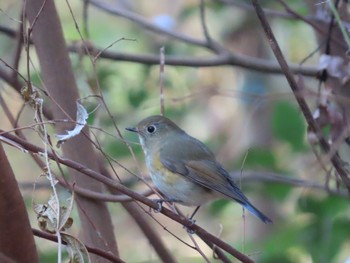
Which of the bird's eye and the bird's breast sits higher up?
the bird's eye

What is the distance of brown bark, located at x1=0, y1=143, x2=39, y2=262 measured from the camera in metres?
1.64

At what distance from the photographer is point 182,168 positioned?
3.02 meters

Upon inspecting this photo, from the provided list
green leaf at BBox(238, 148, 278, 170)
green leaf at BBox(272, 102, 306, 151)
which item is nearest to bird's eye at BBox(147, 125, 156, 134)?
green leaf at BBox(238, 148, 278, 170)

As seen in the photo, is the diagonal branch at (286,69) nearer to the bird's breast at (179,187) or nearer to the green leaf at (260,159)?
the bird's breast at (179,187)

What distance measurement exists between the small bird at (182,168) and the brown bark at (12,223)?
117 centimetres

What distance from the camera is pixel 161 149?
10.2 feet

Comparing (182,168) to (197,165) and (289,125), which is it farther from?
(289,125)

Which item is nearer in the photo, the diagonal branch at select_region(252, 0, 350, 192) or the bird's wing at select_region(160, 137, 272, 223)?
the diagonal branch at select_region(252, 0, 350, 192)

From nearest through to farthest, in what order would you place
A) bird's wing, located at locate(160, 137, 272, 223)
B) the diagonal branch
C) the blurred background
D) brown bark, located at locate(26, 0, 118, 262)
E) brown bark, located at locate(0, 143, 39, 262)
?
brown bark, located at locate(0, 143, 39, 262) → the diagonal branch → brown bark, located at locate(26, 0, 118, 262) → bird's wing, located at locate(160, 137, 272, 223) → the blurred background

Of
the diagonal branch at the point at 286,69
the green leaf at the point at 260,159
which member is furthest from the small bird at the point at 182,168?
the diagonal branch at the point at 286,69

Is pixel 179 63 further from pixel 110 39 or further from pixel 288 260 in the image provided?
pixel 110 39

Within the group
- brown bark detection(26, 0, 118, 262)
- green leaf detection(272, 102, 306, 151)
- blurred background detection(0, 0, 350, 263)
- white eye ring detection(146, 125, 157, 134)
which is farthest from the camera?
green leaf detection(272, 102, 306, 151)

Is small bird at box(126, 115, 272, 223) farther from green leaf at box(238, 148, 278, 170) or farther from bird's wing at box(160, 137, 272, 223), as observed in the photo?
green leaf at box(238, 148, 278, 170)

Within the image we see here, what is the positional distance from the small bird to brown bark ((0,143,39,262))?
45.9 inches
